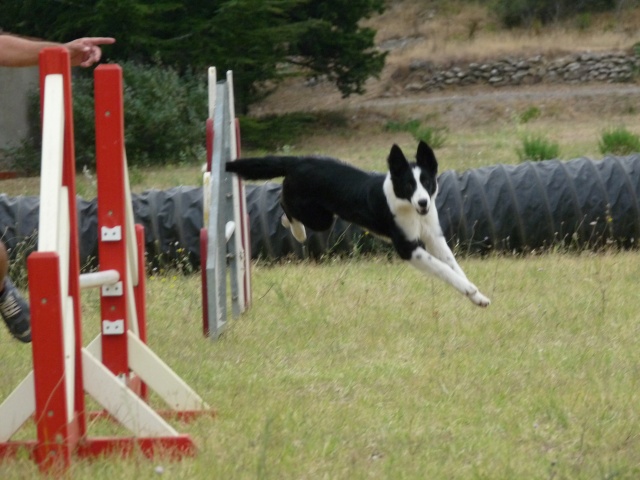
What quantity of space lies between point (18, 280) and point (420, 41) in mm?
26741

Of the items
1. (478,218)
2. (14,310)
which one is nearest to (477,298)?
(14,310)

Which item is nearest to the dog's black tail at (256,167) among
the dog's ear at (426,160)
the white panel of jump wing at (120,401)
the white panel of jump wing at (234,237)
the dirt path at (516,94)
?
the white panel of jump wing at (234,237)

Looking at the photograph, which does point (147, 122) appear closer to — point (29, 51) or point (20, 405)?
point (29, 51)

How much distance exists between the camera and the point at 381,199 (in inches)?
241

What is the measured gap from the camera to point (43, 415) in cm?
324

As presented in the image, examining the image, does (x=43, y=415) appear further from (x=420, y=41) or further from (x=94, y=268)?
(x=420, y=41)

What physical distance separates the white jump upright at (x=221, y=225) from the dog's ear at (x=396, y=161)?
955mm

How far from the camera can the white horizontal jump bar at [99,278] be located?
373 cm

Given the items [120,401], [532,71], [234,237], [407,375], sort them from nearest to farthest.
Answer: [120,401] < [407,375] < [234,237] < [532,71]

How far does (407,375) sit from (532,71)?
25.1 metres

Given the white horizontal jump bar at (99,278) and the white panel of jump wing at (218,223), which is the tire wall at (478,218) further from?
the white horizontal jump bar at (99,278)

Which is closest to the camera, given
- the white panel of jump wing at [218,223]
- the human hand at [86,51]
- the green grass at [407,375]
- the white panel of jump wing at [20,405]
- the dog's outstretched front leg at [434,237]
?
the white panel of jump wing at [20,405]

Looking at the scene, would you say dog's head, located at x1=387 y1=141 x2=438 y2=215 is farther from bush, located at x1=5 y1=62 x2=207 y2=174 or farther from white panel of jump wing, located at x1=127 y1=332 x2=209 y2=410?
bush, located at x1=5 y1=62 x2=207 y2=174

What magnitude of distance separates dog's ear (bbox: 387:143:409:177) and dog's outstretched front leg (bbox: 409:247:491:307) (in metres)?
0.46
